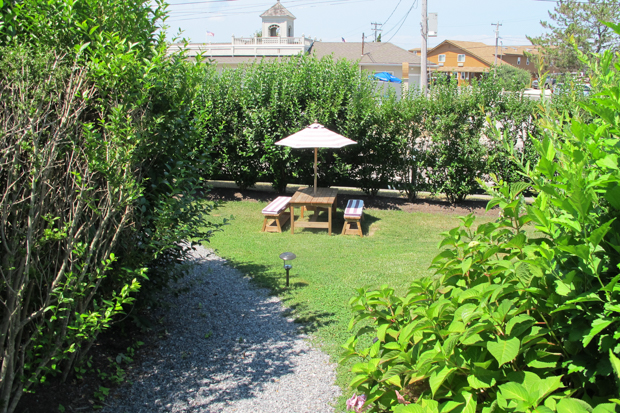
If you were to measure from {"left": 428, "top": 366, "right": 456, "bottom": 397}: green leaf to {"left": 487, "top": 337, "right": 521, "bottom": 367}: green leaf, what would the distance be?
0.23 meters

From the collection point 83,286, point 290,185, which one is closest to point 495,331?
point 83,286

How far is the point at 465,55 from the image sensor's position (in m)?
72.9

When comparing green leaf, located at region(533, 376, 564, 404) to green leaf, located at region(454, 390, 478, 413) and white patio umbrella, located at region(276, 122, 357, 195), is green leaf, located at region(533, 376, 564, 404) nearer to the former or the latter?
green leaf, located at region(454, 390, 478, 413)

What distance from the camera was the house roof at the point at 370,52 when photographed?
163 feet

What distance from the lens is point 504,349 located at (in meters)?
1.90

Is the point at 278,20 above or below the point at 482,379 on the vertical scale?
above

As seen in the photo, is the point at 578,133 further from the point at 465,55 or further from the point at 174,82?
the point at 465,55

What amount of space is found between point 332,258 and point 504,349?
616 cm

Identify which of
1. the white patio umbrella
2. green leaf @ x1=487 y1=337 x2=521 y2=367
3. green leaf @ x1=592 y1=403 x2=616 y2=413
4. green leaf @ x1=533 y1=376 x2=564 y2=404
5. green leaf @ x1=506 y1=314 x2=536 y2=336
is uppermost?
the white patio umbrella

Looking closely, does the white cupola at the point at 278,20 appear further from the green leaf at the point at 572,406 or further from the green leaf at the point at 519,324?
the green leaf at the point at 572,406

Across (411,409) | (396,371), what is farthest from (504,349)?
(396,371)

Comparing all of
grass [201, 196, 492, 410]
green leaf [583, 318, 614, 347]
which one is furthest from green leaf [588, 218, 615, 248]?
grass [201, 196, 492, 410]

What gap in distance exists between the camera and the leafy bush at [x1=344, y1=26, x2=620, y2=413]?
5.76 feet

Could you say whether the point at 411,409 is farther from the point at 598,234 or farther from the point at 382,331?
the point at 598,234
